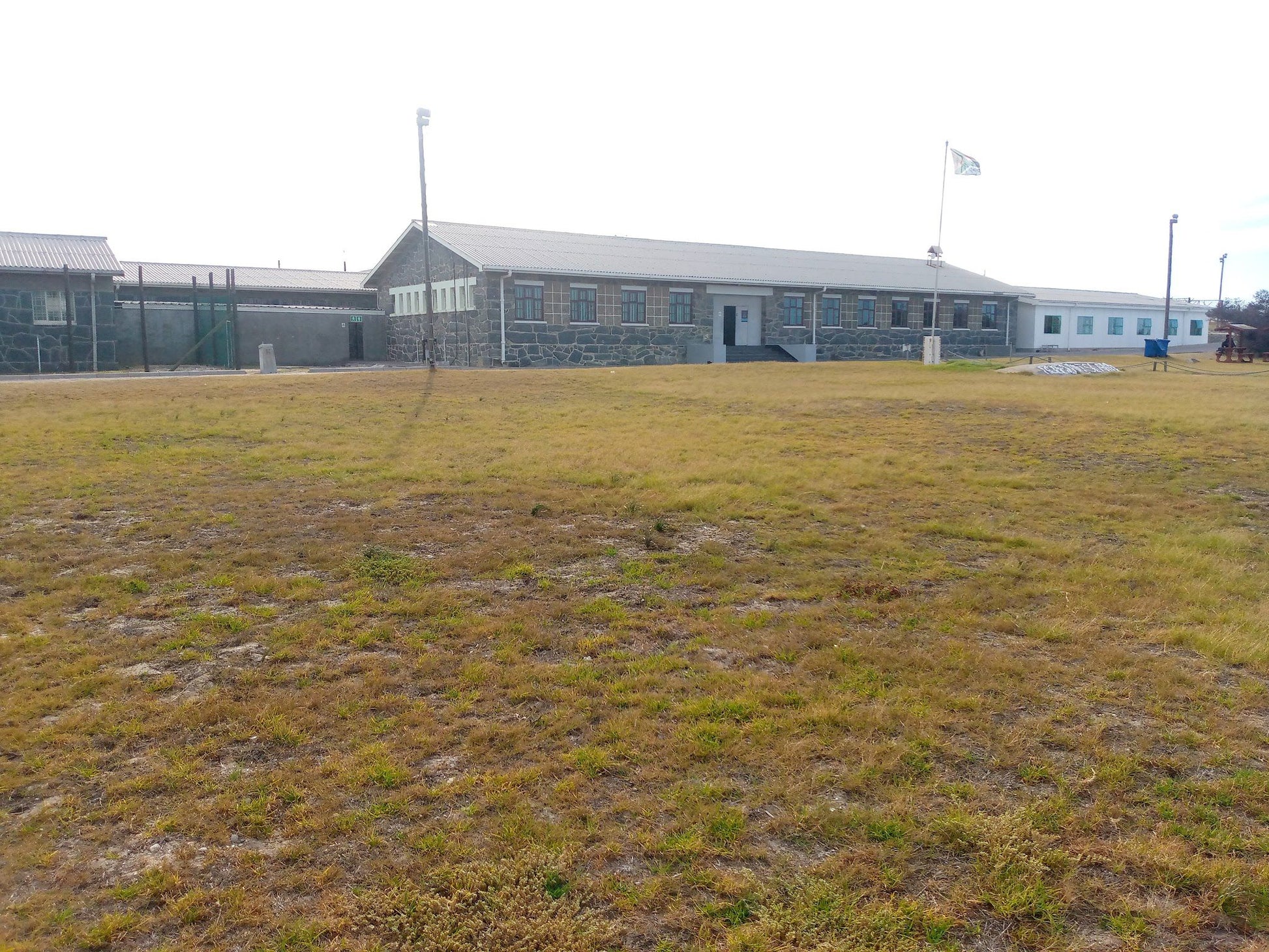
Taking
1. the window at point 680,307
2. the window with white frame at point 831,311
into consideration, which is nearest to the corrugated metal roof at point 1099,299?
the window with white frame at point 831,311

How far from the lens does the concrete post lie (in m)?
26.7

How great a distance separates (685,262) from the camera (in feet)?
124

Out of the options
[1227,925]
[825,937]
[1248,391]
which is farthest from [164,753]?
[1248,391]

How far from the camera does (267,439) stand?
1292 cm

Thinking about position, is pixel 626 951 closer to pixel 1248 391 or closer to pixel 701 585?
pixel 701 585

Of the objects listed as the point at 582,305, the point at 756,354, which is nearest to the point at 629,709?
the point at 582,305

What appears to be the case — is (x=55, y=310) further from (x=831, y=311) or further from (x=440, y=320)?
(x=831, y=311)

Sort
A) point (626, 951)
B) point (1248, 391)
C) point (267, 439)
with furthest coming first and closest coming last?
point (1248, 391)
point (267, 439)
point (626, 951)

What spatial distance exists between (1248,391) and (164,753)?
2278 cm

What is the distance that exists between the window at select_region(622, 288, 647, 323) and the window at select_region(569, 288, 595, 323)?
1.26 meters

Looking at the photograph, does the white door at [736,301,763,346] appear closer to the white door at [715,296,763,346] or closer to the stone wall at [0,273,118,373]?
the white door at [715,296,763,346]

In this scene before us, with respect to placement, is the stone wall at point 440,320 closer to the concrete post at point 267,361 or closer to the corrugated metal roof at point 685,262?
the corrugated metal roof at point 685,262

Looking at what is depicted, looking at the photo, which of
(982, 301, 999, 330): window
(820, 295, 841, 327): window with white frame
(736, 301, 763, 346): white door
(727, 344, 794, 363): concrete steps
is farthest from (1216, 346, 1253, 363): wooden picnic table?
(736, 301, 763, 346): white door

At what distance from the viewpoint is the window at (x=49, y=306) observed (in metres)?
30.6
